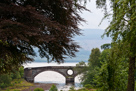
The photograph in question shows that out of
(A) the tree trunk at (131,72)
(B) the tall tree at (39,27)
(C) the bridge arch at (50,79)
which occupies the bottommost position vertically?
(A) the tree trunk at (131,72)

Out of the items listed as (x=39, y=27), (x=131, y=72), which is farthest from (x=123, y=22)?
(x=39, y=27)

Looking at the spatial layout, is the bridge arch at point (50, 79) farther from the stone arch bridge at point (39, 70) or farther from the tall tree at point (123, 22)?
the tall tree at point (123, 22)

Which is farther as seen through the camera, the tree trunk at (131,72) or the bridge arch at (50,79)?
the bridge arch at (50,79)

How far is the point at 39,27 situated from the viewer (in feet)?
22.3

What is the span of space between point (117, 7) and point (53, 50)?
3.45 metres

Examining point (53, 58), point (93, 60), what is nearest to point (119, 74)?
point (53, 58)

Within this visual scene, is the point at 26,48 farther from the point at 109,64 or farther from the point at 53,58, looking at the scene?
the point at 109,64

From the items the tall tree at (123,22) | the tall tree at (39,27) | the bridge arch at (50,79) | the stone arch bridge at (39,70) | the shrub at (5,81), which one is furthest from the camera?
the bridge arch at (50,79)

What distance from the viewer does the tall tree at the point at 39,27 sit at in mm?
6109

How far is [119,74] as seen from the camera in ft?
39.9

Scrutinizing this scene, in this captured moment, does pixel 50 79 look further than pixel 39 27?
Yes

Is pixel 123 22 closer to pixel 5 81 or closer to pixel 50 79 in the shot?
pixel 5 81

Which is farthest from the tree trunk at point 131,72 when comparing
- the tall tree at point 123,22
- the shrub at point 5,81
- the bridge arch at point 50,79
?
the bridge arch at point 50,79

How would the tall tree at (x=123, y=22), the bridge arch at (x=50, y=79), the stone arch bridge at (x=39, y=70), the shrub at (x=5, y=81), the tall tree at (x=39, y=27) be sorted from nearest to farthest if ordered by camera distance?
1. the tall tree at (x=39, y=27)
2. the tall tree at (x=123, y=22)
3. the shrub at (x=5, y=81)
4. the stone arch bridge at (x=39, y=70)
5. the bridge arch at (x=50, y=79)
